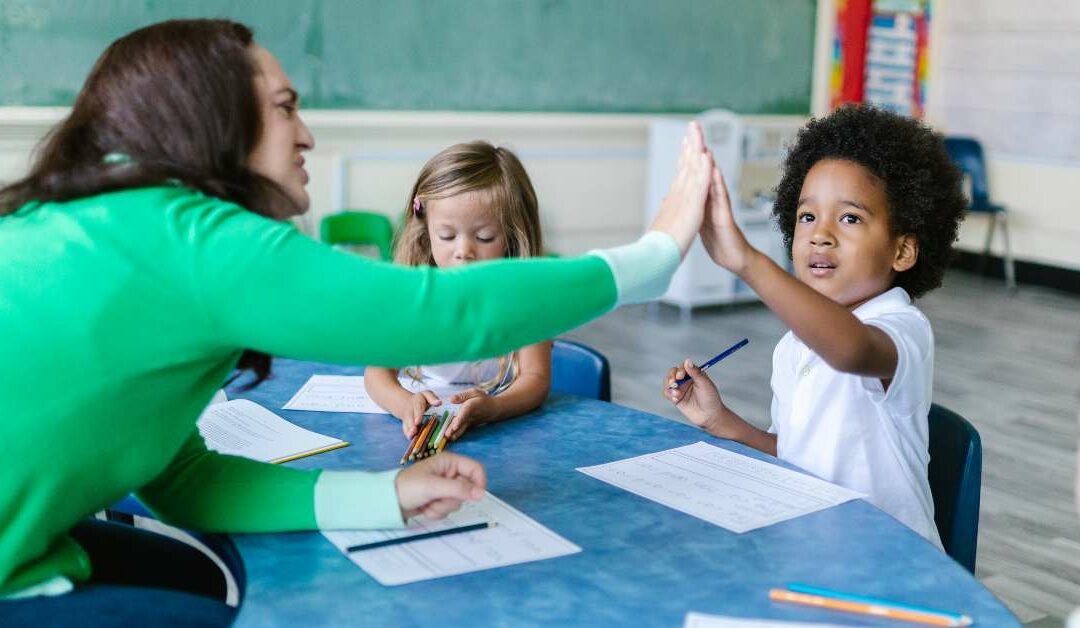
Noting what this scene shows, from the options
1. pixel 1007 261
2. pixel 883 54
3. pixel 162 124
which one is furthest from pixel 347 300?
pixel 883 54

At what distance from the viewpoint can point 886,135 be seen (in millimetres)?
1663

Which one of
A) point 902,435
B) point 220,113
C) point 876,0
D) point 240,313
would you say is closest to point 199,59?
point 220,113

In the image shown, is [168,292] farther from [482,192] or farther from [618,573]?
[482,192]

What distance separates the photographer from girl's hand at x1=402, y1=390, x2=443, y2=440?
5.06 ft

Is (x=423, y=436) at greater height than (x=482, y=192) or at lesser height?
lesser

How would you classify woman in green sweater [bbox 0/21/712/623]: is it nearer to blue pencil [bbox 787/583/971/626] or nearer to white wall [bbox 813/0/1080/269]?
blue pencil [bbox 787/583/971/626]

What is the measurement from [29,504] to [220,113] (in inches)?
16.5

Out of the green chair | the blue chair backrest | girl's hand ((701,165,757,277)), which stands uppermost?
girl's hand ((701,165,757,277))

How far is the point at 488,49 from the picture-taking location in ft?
18.4

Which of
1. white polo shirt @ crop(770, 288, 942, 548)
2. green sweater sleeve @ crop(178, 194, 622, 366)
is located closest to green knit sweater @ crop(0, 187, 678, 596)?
green sweater sleeve @ crop(178, 194, 622, 366)

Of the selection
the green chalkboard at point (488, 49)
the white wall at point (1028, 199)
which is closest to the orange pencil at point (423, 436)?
the green chalkboard at point (488, 49)

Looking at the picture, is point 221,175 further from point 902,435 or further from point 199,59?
point 902,435

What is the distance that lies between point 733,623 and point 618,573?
0.48ft

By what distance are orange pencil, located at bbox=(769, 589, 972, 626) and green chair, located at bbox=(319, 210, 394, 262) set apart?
13.4 ft
